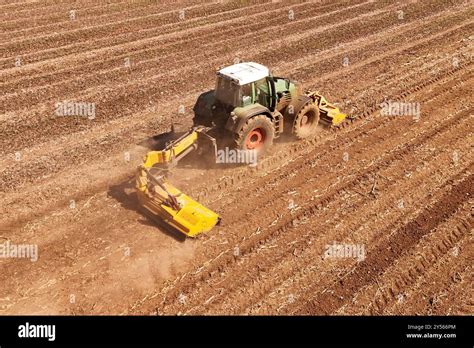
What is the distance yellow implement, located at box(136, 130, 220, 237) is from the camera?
9.55 metres

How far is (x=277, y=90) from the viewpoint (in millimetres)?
11820

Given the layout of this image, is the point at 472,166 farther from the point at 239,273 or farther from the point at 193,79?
the point at 193,79

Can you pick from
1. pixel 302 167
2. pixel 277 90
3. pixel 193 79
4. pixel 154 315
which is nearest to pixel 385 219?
pixel 302 167

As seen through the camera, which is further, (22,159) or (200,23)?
(200,23)

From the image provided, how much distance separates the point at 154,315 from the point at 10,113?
965 centimetres

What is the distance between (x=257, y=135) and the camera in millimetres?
11656

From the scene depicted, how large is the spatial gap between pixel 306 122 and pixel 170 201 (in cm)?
498
